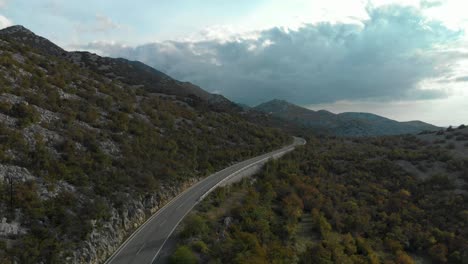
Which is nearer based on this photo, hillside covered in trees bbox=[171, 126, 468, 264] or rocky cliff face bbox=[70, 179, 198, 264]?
rocky cliff face bbox=[70, 179, 198, 264]

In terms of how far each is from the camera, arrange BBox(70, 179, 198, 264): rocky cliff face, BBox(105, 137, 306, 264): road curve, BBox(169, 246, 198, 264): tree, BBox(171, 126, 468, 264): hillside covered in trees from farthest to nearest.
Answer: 1. BBox(171, 126, 468, 264): hillside covered in trees
2. BBox(105, 137, 306, 264): road curve
3. BBox(70, 179, 198, 264): rocky cliff face
4. BBox(169, 246, 198, 264): tree

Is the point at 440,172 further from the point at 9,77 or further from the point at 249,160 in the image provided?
the point at 9,77

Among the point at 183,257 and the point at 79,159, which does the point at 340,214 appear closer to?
the point at 183,257

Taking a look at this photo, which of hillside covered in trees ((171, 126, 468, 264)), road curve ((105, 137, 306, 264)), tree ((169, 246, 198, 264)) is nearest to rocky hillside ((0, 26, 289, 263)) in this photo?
road curve ((105, 137, 306, 264))

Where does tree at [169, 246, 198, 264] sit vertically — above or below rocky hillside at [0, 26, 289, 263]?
below

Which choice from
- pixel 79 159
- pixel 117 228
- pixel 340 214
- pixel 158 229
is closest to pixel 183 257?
pixel 158 229

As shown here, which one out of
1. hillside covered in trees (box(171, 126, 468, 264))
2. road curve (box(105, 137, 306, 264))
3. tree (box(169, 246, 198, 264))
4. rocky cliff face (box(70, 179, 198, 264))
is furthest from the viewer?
hillside covered in trees (box(171, 126, 468, 264))

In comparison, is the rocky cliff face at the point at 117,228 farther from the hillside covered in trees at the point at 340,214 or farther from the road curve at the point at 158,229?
the hillside covered in trees at the point at 340,214

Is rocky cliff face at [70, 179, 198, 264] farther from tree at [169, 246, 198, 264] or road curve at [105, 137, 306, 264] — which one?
tree at [169, 246, 198, 264]
